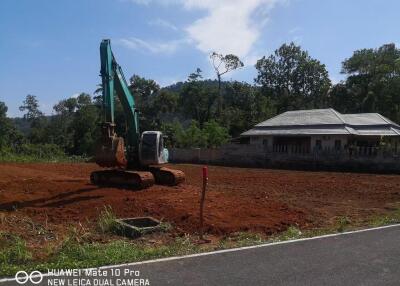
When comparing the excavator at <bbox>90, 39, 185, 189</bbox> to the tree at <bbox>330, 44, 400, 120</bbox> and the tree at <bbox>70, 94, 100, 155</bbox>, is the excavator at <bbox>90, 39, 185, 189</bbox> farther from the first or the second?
the tree at <bbox>330, 44, 400, 120</bbox>

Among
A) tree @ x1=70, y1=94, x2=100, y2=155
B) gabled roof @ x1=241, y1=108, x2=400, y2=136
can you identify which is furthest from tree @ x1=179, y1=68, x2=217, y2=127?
gabled roof @ x1=241, y1=108, x2=400, y2=136

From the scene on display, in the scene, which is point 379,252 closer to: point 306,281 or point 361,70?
point 306,281

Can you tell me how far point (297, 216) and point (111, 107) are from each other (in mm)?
7260

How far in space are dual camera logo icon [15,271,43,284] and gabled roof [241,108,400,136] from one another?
119 feet

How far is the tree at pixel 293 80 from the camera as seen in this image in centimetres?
7462

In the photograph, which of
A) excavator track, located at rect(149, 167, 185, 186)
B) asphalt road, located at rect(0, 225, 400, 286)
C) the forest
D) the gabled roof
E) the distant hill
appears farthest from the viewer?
the distant hill

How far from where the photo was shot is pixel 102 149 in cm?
1595

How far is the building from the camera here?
40844 mm

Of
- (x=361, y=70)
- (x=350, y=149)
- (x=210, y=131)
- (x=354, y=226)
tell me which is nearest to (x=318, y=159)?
(x=350, y=149)

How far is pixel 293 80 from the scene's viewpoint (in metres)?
75.7

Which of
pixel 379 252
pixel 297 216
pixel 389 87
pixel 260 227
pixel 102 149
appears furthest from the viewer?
pixel 389 87

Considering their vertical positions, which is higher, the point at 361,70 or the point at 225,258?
the point at 361,70

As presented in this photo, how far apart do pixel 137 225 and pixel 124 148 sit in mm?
7367

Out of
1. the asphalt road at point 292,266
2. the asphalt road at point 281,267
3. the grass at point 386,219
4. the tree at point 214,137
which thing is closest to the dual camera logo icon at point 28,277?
the asphalt road at point 281,267
